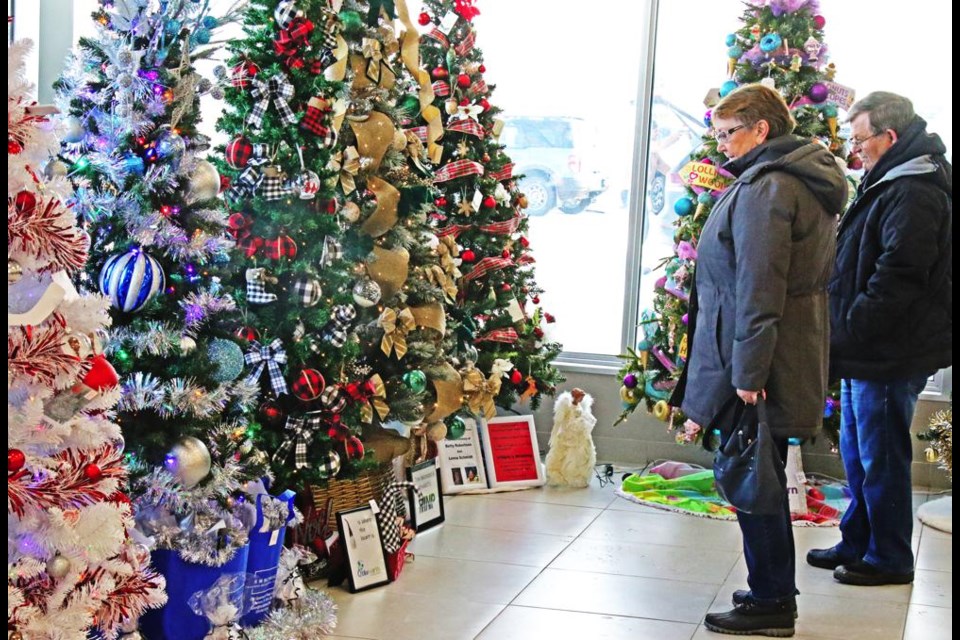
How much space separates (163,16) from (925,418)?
4.70 metres

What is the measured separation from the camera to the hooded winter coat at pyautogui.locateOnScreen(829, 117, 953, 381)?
13.0 feet

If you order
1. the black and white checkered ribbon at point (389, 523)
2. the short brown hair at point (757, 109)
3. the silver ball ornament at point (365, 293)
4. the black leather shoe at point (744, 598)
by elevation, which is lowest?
the black leather shoe at point (744, 598)

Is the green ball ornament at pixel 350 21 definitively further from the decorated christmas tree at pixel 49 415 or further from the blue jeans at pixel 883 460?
the blue jeans at pixel 883 460

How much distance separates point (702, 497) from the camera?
5676 mm

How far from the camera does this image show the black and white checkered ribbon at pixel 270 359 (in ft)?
12.8

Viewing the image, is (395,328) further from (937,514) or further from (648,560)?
(937,514)

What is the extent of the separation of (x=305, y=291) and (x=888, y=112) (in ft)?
7.13

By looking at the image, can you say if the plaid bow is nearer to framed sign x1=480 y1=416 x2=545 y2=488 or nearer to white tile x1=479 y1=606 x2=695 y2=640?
white tile x1=479 y1=606 x2=695 y2=640

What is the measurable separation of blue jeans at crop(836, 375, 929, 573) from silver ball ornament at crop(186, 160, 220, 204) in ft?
7.96

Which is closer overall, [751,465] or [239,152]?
[751,465]

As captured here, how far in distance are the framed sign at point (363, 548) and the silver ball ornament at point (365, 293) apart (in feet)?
2.43

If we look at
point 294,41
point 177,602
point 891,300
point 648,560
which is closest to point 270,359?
point 177,602

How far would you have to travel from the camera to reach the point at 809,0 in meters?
5.50

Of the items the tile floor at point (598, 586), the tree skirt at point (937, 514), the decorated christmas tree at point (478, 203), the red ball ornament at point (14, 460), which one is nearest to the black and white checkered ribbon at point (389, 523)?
the tile floor at point (598, 586)
